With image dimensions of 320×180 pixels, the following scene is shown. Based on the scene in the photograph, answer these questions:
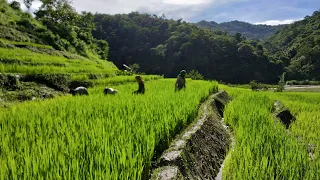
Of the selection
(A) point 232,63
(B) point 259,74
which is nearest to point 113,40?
(A) point 232,63

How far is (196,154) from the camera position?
3895 millimetres

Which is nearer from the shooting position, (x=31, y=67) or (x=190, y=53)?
(x=31, y=67)

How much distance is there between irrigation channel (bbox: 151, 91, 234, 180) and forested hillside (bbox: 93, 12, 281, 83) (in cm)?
5327

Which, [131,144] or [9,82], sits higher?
[9,82]

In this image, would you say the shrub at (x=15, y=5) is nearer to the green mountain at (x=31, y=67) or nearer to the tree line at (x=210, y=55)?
the green mountain at (x=31, y=67)

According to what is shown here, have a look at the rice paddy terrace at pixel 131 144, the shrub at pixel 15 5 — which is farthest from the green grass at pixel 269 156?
the shrub at pixel 15 5

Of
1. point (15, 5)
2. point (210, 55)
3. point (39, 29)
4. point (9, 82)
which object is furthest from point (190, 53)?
point (9, 82)

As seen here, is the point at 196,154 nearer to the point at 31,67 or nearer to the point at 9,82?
the point at 9,82

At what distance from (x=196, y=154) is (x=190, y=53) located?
59.4 m

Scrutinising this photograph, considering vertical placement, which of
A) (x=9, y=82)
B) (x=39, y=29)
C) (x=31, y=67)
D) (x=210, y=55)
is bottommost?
(x=9, y=82)

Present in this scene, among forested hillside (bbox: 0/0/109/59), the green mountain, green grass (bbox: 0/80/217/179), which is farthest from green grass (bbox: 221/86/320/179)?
forested hillside (bbox: 0/0/109/59)

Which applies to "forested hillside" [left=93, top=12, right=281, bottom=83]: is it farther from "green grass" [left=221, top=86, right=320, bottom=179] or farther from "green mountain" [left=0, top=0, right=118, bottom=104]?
"green grass" [left=221, top=86, right=320, bottom=179]

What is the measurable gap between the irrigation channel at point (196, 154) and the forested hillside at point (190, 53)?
175 ft

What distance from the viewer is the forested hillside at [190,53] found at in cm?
5700
